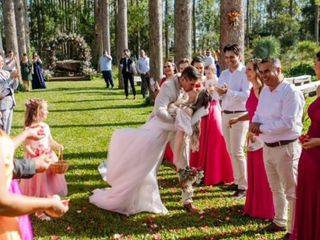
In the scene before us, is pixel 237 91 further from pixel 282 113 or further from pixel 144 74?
pixel 144 74

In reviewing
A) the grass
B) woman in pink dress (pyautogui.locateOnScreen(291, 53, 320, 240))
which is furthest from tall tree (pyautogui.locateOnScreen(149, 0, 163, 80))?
woman in pink dress (pyautogui.locateOnScreen(291, 53, 320, 240))

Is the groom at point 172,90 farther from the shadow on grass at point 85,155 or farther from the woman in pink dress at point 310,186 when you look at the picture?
the shadow on grass at point 85,155

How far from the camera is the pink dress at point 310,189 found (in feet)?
14.2

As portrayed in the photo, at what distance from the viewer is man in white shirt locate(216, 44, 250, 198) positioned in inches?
264

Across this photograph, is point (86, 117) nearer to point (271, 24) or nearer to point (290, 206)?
point (290, 206)

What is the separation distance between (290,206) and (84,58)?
113ft

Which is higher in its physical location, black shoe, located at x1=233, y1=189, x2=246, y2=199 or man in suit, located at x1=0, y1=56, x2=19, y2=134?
man in suit, located at x1=0, y1=56, x2=19, y2=134

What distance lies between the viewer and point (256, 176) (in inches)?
231

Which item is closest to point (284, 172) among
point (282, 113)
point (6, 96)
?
point (282, 113)

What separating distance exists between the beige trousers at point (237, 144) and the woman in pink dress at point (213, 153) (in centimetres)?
59

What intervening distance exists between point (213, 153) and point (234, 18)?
102 inches

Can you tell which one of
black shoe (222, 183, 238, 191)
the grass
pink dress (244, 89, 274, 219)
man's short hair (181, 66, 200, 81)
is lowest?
black shoe (222, 183, 238, 191)

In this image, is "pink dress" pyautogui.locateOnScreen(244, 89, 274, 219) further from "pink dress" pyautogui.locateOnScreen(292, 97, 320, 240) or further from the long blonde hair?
the long blonde hair

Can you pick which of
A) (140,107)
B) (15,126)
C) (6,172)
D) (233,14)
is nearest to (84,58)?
(140,107)
